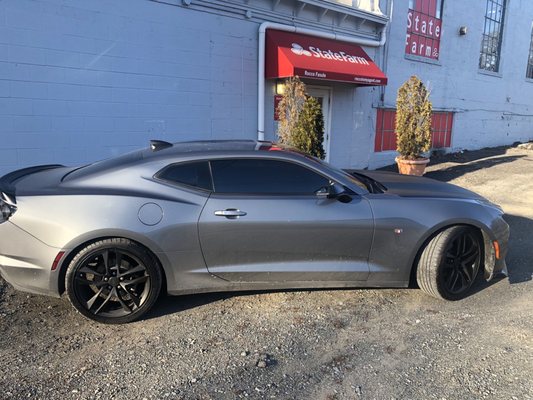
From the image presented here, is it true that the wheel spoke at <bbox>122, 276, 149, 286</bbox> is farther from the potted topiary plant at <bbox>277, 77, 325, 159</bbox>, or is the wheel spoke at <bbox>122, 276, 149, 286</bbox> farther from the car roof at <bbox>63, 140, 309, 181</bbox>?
the potted topiary plant at <bbox>277, 77, 325, 159</bbox>

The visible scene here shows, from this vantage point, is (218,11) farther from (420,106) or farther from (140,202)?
(140,202)

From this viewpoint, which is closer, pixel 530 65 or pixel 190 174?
pixel 190 174

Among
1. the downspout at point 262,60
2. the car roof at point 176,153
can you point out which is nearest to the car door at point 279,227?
the car roof at point 176,153

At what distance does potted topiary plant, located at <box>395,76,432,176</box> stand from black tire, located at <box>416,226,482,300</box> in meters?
6.03

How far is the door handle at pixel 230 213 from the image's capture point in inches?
139

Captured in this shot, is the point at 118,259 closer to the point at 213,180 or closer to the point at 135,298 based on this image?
the point at 135,298

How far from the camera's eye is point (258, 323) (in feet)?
11.7

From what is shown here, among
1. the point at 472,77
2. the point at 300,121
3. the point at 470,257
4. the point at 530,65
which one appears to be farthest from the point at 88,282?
the point at 530,65

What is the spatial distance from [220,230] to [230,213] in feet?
0.53

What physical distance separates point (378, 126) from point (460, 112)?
4.92 m

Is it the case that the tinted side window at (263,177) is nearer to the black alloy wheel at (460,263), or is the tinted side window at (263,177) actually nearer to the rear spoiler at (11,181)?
the black alloy wheel at (460,263)

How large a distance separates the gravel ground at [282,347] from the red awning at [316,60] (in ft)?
19.4

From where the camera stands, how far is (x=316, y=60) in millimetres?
9406

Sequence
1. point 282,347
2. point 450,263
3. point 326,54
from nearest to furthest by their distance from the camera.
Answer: point 282,347, point 450,263, point 326,54
